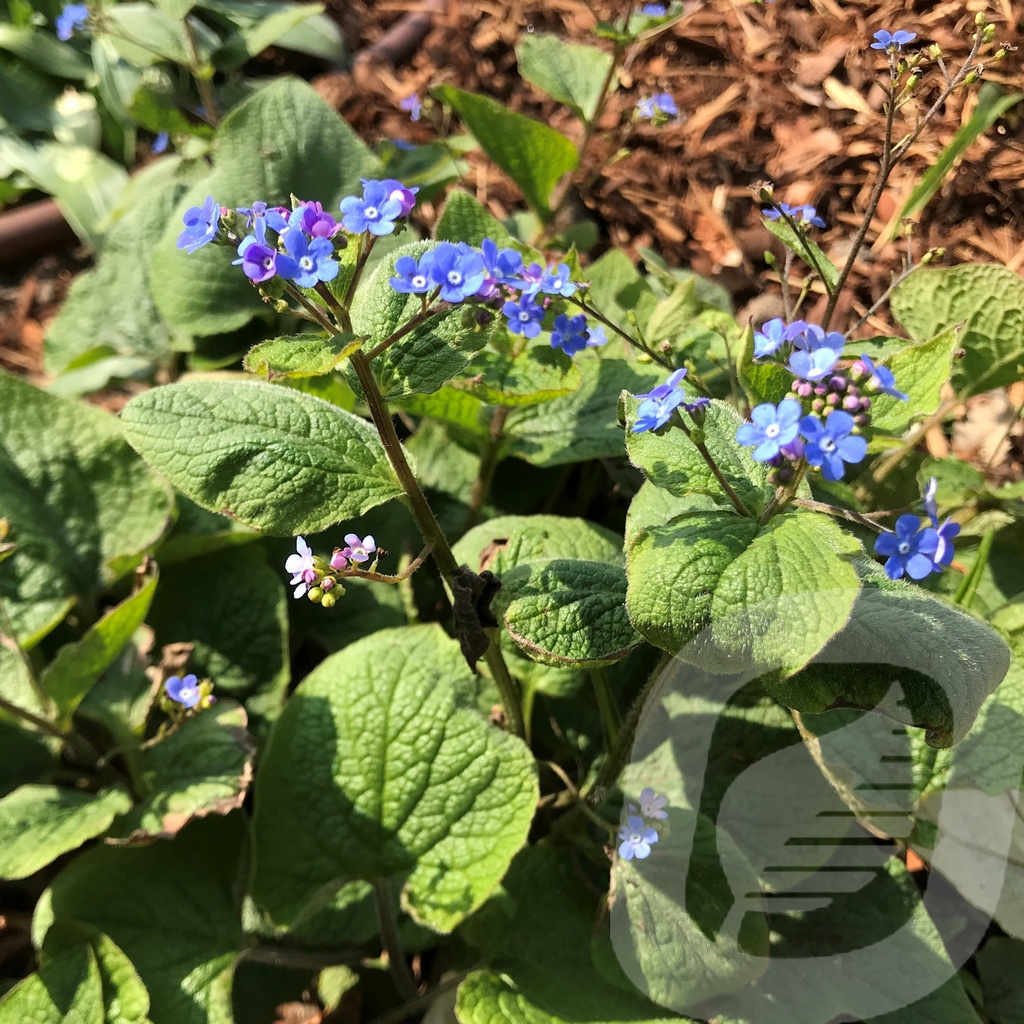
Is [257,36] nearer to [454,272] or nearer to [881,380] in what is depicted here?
[454,272]

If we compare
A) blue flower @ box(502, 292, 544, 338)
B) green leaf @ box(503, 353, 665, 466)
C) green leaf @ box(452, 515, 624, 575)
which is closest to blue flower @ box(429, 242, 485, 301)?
blue flower @ box(502, 292, 544, 338)

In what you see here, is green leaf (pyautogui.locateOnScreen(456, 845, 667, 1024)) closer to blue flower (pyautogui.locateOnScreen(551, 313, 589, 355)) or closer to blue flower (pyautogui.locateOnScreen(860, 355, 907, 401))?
blue flower (pyautogui.locateOnScreen(551, 313, 589, 355))

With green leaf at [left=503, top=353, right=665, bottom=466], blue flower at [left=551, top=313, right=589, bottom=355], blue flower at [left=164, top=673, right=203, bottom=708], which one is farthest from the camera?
green leaf at [left=503, top=353, right=665, bottom=466]

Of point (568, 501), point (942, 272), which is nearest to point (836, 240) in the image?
point (942, 272)

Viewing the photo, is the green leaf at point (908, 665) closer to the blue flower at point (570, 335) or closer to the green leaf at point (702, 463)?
the green leaf at point (702, 463)

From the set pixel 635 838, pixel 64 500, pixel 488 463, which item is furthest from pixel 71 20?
pixel 635 838
